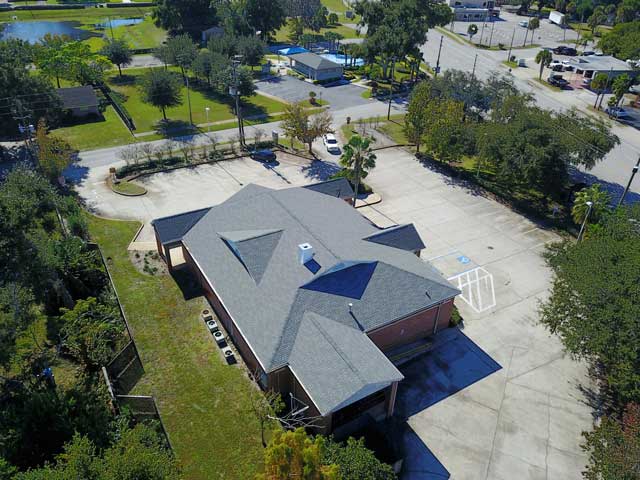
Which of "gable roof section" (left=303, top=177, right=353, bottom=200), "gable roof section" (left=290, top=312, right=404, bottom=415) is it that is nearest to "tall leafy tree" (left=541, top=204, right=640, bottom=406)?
"gable roof section" (left=290, top=312, right=404, bottom=415)

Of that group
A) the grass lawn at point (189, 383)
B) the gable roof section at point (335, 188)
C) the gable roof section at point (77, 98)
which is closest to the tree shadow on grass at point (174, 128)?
the gable roof section at point (77, 98)

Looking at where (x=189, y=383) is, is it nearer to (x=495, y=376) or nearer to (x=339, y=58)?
(x=495, y=376)

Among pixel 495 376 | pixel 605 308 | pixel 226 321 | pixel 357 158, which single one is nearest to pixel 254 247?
pixel 226 321

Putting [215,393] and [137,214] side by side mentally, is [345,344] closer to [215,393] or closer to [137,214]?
[215,393]

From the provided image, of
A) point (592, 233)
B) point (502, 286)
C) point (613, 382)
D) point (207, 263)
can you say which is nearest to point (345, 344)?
point (207, 263)

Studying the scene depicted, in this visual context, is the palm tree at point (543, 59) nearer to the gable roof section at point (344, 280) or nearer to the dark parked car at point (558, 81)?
the dark parked car at point (558, 81)
